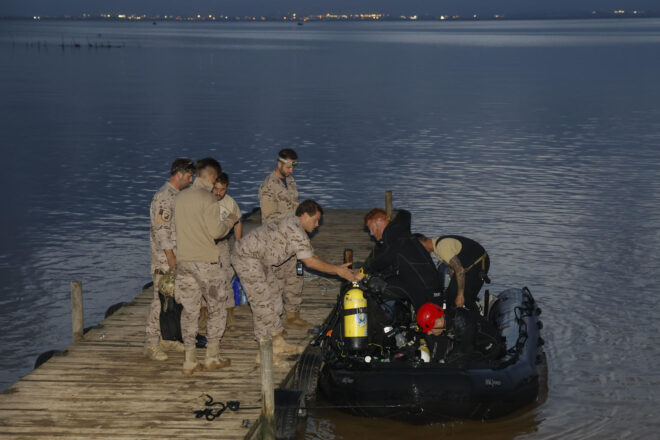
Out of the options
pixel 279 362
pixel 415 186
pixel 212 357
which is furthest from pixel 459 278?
pixel 415 186

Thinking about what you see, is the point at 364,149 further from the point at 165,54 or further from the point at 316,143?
the point at 165,54

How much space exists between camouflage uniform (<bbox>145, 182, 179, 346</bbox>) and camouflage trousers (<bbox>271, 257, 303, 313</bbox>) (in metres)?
1.36

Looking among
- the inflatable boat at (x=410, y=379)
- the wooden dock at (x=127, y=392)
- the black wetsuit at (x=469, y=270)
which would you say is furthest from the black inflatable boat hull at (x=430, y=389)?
the black wetsuit at (x=469, y=270)

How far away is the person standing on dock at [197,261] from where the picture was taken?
998 cm

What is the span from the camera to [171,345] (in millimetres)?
11055

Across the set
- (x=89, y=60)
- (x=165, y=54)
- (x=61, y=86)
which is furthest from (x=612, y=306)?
(x=165, y=54)

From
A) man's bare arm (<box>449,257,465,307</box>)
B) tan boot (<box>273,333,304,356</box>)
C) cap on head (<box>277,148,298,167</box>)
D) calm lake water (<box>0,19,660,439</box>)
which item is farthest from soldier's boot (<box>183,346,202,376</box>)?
man's bare arm (<box>449,257,465,307</box>)

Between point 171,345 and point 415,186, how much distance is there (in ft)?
59.1

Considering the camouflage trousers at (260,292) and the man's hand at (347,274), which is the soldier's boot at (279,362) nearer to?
the camouflage trousers at (260,292)

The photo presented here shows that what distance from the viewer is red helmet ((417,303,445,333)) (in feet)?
36.9

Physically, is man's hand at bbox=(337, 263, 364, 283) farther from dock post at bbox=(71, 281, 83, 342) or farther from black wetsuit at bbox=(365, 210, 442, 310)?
dock post at bbox=(71, 281, 83, 342)

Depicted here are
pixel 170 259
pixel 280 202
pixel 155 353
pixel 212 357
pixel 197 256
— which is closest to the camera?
pixel 197 256

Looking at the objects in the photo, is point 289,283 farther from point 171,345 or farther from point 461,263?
point 461,263

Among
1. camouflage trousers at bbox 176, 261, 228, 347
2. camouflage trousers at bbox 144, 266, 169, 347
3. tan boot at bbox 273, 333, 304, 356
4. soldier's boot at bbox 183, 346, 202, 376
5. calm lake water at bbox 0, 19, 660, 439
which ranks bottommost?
Result: calm lake water at bbox 0, 19, 660, 439
